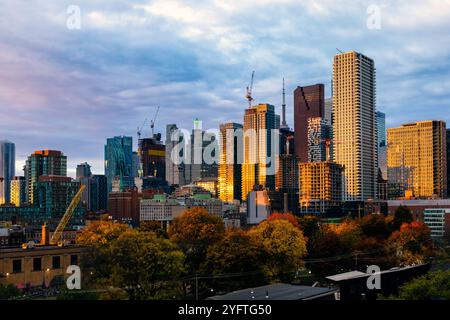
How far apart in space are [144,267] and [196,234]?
88.4ft

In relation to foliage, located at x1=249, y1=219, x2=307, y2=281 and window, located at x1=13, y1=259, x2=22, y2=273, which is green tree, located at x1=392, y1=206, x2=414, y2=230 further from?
window, located at x1=13, y1=259, x2=22, y2=273

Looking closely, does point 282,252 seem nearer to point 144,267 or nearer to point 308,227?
point 144,267

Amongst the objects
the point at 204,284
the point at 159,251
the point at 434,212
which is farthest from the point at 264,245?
the point at 434,212

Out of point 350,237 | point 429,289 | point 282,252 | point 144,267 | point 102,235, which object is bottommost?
point 350,237

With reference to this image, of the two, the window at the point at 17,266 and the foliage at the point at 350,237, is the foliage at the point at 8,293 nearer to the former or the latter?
the window at the point at 17,266

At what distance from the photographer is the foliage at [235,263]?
5325cm

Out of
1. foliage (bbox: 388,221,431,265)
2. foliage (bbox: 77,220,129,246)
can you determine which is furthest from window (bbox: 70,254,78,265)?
foliage (bbox: 388,221,431,265)

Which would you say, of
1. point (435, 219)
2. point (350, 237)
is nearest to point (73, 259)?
point (350, 237)

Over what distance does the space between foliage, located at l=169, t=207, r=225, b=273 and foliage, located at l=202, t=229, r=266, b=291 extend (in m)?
4.71

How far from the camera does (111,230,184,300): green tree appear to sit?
1847 inches

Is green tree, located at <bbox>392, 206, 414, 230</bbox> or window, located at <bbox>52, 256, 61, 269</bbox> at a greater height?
green tree, located at <bbox>392, 206, 414, 230</bbox>

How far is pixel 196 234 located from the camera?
74.7 m
